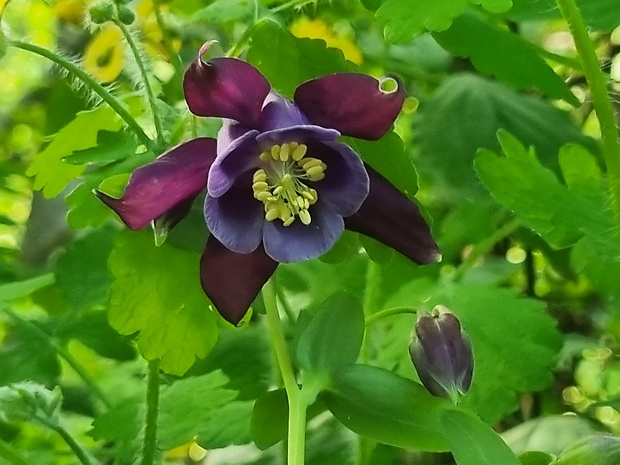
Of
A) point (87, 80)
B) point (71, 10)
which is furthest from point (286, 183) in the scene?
point (71, 10)

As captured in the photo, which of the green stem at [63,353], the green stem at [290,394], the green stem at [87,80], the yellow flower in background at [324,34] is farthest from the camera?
the yellow flower in background at [324,34]

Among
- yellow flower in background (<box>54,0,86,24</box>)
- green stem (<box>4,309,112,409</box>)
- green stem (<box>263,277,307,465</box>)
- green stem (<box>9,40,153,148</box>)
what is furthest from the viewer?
yellow flower in background (<box>54,0,86,24</box>)

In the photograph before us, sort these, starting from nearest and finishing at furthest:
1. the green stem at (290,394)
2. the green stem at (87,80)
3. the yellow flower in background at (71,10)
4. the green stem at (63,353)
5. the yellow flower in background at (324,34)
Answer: the green stem at (290,394) → the green stem at (87,80) → the green stem at (63,353) → the yellow flower in background at (324,34) → the yellow flower in background at (71,10)

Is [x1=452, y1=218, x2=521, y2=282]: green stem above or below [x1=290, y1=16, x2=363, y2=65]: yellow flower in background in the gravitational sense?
below

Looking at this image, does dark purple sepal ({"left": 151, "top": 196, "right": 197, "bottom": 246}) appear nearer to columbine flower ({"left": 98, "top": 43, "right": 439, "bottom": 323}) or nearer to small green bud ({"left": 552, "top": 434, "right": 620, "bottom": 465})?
columbine flower ({"left": 98, "top": 43, "right": 439, "bottom": 323})

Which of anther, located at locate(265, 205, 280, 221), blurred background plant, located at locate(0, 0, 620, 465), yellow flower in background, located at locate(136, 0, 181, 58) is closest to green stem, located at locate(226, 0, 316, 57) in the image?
blurred background plant, located at locate(0, 0, 620, 465)

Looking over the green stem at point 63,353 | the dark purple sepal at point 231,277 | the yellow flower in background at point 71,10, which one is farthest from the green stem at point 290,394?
the yellow flower in background at point 71,10

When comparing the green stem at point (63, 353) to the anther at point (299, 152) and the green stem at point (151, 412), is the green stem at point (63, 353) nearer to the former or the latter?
the green stem at point (151, 412)
